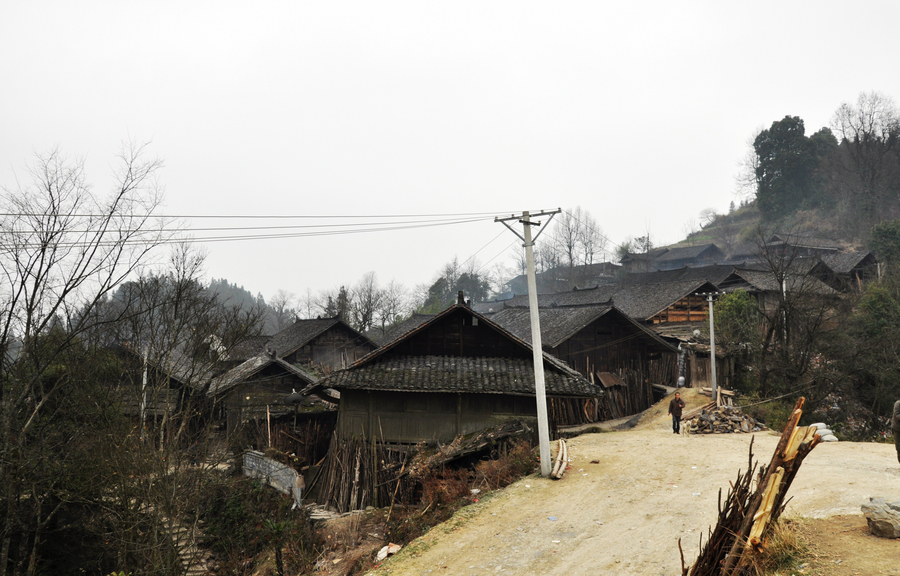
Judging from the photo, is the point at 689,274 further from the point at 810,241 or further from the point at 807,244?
the point at 810,241

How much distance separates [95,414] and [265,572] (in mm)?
8205

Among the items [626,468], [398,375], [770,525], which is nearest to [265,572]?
[398,375]

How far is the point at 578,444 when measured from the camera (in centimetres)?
1766

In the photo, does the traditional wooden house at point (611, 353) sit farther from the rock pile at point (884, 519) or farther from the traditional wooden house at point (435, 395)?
the rock pile at point (884, 519)

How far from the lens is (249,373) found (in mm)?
24078

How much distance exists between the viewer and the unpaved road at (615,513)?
26.3 ft

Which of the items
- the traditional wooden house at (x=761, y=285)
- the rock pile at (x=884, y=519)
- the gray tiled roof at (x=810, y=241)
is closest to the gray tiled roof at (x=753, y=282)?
the traditional wooden house at (x=761, y=285)

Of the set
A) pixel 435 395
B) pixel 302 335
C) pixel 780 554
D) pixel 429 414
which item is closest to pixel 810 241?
pixel 302 335

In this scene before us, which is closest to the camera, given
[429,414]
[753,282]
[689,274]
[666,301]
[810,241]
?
[429,414]

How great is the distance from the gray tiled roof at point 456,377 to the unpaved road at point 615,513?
2295 mm

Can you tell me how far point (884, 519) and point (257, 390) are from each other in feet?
79.8

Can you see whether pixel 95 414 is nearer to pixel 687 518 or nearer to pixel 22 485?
pixel 22 485

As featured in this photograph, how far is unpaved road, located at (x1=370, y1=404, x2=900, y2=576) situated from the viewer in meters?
8.02

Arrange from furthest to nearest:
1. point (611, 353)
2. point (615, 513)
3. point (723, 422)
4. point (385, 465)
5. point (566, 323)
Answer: point (566, 323) → point (611, 353) → point (723, 422) → point (385, 465) → point (615, 513)
